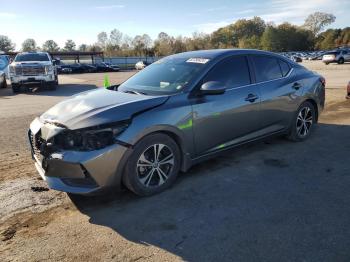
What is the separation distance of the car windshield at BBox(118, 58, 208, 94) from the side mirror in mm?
245

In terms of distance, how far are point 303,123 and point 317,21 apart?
131 m

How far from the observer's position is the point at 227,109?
16.2ft

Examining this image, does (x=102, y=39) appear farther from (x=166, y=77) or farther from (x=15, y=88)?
(x=166, y=77)

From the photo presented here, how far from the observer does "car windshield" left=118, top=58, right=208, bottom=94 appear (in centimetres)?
477

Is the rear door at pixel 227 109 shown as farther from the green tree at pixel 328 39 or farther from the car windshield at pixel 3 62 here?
the green tree at pixel 328 39

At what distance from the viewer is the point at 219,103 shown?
484cm

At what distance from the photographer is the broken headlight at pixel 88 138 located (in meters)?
3.81

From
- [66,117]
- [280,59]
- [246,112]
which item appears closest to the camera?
[66,117]

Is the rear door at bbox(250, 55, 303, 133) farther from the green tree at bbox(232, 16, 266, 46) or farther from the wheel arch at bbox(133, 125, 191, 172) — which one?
the green tree at bbox(232, 16, 266, 46)

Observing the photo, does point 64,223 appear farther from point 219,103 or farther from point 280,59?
point 280,59

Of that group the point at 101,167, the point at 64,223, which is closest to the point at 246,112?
the point at 101,167

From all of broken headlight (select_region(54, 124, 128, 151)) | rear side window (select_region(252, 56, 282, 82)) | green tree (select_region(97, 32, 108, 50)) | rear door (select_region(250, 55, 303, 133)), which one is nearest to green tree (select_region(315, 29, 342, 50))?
green tree (select_region(97, 32, 108, 50))

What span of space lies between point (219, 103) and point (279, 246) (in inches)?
86.3

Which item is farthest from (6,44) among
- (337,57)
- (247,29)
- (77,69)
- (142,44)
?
(337,57)
